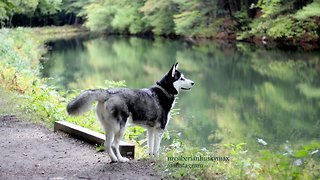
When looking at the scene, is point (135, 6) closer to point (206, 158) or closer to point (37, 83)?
point (37, 83)

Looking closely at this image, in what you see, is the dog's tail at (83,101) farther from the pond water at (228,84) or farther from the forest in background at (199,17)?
the forest in background at (199,17)

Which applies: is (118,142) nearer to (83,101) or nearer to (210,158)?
(83,101)

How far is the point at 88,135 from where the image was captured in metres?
8.20

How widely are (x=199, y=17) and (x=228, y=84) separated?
96.3ft

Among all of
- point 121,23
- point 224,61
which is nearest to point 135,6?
point 121,23

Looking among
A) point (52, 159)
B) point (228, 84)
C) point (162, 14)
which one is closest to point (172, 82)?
point (52, 159)

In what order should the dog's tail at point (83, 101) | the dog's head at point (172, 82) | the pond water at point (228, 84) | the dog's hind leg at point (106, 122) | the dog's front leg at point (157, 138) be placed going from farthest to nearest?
the pond water at point (228, 84), the dog's head at point (172, 82), the dog's front leg at point (157, 138), the dog's hind leg at point (106, 122), the dog's tail at point (83, 101)

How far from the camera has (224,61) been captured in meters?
31.4

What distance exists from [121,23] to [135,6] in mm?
3192

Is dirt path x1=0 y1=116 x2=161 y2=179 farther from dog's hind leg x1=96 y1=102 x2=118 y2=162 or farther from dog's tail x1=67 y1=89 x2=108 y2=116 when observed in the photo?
dog's tail x1=67 y1=89 x2=108 y2=116

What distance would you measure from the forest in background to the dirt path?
14756mm

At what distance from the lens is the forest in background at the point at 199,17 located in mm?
38000

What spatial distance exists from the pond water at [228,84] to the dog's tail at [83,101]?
A: 4727mm

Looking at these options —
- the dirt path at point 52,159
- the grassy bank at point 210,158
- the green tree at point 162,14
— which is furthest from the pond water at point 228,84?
the green tree at point 162,14
